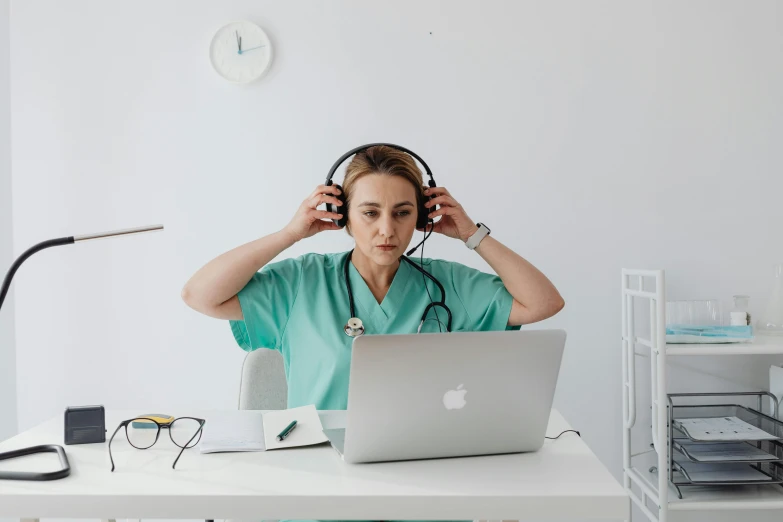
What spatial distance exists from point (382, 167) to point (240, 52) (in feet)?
3.56

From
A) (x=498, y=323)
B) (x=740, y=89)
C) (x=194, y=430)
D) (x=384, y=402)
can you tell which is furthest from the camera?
(x=740, y=89)

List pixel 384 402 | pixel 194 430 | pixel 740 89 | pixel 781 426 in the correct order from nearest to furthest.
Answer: pixel 384 402, pixel 194 430, pixel 781 426, pixel 740 89

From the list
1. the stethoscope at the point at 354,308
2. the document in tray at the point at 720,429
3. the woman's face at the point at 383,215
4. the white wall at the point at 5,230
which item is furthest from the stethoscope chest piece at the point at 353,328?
the white wall at the point at 5,230

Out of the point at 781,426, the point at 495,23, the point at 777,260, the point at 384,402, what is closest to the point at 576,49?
the point at 495,23

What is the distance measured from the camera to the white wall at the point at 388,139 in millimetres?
2303

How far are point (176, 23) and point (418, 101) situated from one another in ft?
2.92

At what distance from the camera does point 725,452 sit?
80.4 inches

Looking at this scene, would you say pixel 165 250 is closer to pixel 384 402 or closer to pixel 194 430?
pixel 194 430

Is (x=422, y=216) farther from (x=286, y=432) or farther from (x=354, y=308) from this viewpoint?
(x=286, y=432)

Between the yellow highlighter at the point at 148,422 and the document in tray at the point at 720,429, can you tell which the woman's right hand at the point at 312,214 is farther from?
the document in tray at the point at 720,429

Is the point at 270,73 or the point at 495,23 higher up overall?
the point at 495,23

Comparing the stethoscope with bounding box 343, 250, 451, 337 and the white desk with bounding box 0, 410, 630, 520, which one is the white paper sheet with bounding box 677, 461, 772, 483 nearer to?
the stethoscope with bounding box 343, 250, 451, 337

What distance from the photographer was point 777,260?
230 cm

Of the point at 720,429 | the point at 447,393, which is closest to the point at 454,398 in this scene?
the point at 447,393
